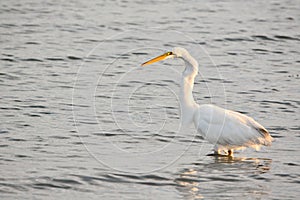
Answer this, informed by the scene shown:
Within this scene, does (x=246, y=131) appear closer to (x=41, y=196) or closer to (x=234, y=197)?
(x=234, y=197)

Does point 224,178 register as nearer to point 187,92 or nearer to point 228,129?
point 228,129

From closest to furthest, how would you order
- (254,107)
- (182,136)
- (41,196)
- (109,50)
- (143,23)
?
(41,196) → (182,136) → (254,107) → (109,50) → (143,23)

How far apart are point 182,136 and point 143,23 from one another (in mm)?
7373

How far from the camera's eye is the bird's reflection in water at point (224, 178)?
25.8 ft

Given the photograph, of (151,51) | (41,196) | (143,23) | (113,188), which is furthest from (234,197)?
(143,23)

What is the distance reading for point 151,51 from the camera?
1508 centimetres

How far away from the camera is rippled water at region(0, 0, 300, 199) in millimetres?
8172

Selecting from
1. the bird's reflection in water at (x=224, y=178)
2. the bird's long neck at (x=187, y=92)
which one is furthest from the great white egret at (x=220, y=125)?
the bird's reflection in water at (x=224, y=178)

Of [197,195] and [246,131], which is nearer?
[197,195]

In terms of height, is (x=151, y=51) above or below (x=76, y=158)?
above

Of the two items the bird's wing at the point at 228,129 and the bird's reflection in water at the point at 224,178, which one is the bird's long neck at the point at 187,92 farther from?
the bird's reflection in water at the point at 224,178

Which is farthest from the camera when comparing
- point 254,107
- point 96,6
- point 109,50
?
point 96,6

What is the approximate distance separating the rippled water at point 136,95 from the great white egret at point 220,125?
24cm

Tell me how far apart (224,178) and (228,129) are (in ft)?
3.44
